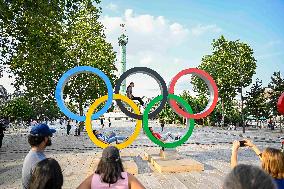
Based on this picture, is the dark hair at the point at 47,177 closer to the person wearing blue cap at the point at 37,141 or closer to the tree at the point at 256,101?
the person wearing blue cap at the point at 37,141

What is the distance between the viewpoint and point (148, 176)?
12.0 m

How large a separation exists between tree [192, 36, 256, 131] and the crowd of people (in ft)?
152

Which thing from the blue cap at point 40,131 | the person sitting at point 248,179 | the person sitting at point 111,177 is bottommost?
the person sitting at point 111,177

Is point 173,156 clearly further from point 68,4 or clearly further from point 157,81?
point 68,4

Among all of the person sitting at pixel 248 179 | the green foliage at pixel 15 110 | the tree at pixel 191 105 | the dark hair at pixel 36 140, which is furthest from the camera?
the green foliage at pixel 15 110

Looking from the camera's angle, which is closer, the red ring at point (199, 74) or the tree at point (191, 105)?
the red ring at point (199, 74)

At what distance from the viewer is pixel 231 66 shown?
166 feet

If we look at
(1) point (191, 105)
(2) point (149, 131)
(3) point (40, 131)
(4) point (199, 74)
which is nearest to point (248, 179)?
(3) point (40, 131)

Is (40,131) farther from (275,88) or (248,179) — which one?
(275,88)

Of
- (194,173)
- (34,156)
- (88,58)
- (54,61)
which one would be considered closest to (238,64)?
(88,58)

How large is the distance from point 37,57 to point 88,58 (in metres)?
15.1

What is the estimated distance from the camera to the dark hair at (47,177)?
3.07 metres

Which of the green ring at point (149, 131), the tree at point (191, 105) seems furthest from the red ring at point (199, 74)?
the tree at point (191, 105)

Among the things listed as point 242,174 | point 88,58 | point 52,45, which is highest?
point 88,58
